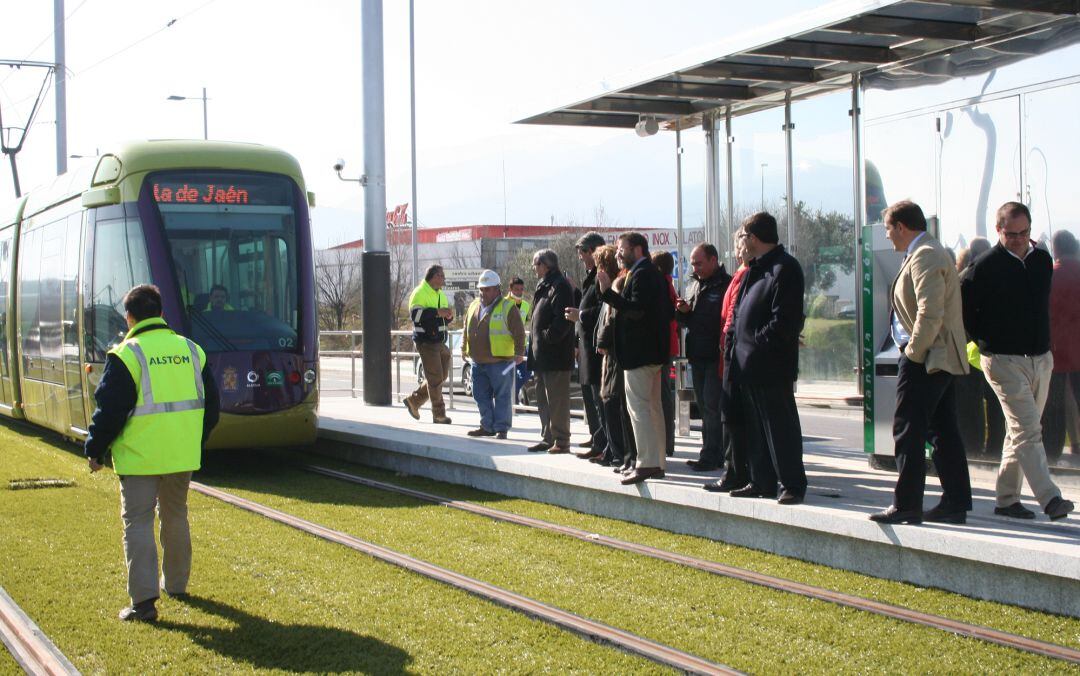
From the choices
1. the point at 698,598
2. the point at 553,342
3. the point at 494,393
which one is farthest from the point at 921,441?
the point at 494,393

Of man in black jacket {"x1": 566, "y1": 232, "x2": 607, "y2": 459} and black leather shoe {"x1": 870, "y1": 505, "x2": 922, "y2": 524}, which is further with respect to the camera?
man in black jacket {"x1": 566, "y1": 232, "x2": 607, "y2": 459}

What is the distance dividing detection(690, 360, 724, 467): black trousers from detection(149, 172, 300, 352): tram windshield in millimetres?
4452

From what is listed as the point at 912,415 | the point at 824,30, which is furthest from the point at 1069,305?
the point at 824,30

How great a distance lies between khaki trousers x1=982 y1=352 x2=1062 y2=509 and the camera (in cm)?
710

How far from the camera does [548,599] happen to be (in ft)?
22.6

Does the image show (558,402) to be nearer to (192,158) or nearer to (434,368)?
(434,368)

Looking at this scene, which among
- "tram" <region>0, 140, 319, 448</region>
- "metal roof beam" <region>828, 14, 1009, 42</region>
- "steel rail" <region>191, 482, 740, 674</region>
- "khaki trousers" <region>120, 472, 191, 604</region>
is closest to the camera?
"steel rail" <region>191, 482, 740, 674</region>

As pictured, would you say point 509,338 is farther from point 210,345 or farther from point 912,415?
point 912,415

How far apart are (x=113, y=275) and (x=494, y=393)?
406 cm

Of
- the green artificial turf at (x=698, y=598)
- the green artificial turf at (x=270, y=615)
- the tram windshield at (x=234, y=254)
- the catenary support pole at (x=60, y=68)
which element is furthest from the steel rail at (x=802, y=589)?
the catenary support pole at (x=60, y=68)

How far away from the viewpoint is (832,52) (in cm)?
1059

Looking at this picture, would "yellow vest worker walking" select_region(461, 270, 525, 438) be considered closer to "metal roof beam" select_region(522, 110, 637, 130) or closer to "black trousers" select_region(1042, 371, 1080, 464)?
"metal roof beam" select_region(522, 110, 637, 130)

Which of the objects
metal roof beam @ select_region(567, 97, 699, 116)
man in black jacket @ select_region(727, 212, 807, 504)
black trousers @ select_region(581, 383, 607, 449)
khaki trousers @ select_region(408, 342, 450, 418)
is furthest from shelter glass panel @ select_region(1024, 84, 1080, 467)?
khaki trousers @ select_region(408, 342, 450, 418)

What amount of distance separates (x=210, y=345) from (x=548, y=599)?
609cm
